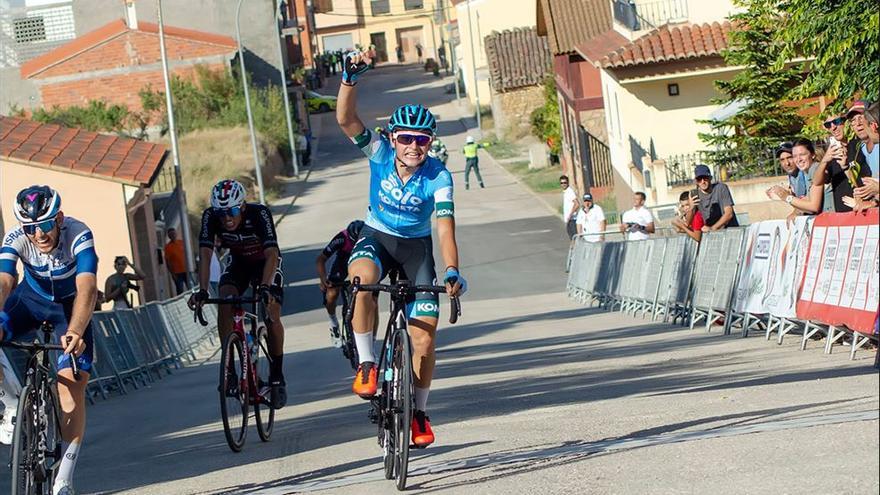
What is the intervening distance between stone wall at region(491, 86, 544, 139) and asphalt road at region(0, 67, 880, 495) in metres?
51.5

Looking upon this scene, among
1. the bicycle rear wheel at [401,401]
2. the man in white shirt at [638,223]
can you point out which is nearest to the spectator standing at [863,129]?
the bicycle rear wheel at [401,401]

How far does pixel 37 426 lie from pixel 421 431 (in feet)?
7.04

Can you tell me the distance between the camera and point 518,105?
74125 mm

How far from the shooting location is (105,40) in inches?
2781

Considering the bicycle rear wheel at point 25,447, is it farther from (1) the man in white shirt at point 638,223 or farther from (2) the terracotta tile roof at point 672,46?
(2) the terracotta tile roof at point 672,46

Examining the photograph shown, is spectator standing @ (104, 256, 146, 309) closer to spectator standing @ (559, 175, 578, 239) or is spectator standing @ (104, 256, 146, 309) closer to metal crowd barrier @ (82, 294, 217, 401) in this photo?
metal crowd barrier @ (82, 294, 217, 401)

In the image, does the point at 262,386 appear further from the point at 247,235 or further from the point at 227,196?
the point at 227,196

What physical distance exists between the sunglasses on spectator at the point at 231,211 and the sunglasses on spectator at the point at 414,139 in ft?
9.50

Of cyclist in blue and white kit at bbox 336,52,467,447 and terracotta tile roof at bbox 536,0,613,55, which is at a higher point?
cyclist in blue and white kit at bbox 336,52,467,447

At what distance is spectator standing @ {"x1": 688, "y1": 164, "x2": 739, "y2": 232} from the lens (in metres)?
19.0

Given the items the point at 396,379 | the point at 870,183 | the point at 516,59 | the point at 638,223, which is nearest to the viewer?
the point at 396,379

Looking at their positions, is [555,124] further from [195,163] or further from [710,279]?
[710,279]

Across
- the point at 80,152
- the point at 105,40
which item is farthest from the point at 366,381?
the point at 105,40

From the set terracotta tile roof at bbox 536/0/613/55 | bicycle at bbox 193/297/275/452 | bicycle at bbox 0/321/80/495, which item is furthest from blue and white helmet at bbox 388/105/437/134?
terracotta tile roof at bbox 536/0/613/55
